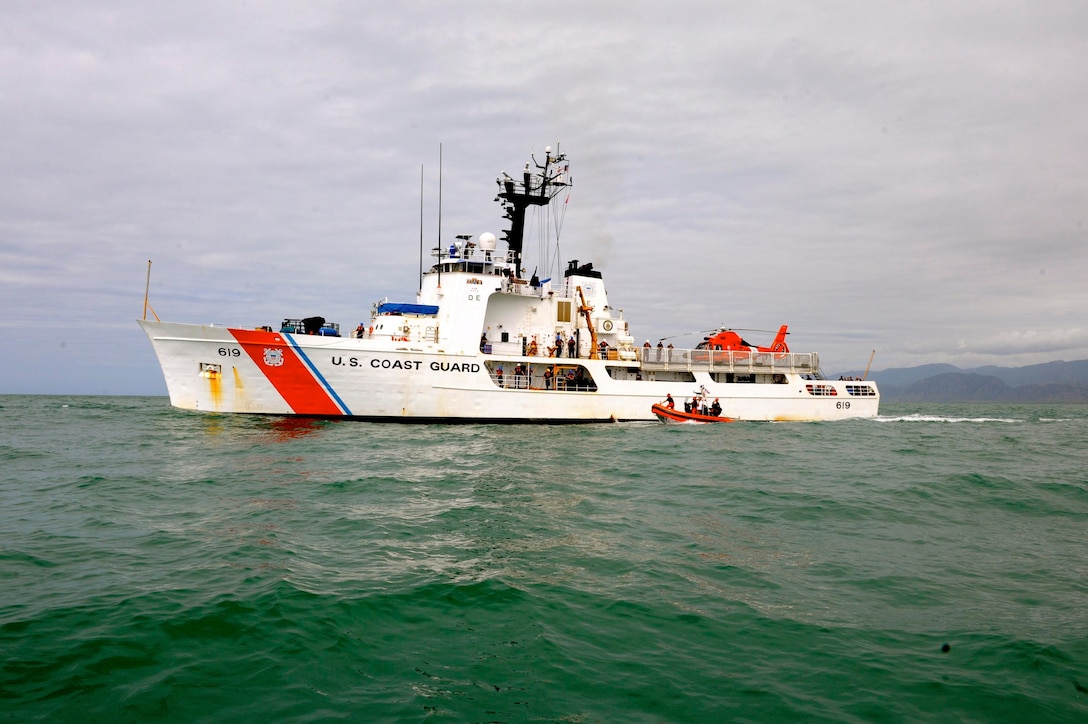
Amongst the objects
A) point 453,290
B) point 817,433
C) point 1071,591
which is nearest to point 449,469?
point 1071,591

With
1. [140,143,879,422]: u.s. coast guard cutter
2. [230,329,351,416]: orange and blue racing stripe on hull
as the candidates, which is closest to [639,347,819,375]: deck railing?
[140,143,879,422]: u.s. coast guard cutter

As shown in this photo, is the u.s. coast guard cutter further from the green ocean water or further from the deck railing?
the green ocean water

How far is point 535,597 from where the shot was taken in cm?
580

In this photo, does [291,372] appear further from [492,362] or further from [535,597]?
[535,597]

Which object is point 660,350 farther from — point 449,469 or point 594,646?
point 594,646

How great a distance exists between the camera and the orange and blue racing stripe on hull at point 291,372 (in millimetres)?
21406

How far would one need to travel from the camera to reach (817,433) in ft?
74.8

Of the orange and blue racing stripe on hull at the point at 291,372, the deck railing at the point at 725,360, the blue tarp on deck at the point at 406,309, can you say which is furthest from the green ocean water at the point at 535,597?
the deck railing at the point at 725,360

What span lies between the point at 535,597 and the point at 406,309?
754 inches

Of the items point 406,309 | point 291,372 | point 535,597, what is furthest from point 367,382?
point 535,597

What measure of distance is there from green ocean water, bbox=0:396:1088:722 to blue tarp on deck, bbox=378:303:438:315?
11794mm

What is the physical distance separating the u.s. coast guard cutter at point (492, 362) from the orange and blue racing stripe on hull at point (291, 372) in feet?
0.11

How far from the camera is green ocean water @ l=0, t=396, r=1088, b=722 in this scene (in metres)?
4.07

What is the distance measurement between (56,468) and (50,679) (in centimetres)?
1089
